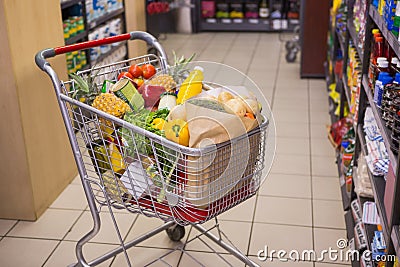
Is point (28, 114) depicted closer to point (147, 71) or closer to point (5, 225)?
point (5, 225)

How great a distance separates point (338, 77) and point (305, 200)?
175 centimetres

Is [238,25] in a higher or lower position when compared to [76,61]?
lower

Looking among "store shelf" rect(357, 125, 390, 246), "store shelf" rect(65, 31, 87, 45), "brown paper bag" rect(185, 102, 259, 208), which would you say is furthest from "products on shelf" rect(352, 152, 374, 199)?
"store shelf" rect(65, 31, 87, 45)

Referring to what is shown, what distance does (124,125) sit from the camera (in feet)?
6.82

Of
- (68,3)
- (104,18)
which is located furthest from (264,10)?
(68,3)

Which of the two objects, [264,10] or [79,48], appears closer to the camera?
[79,48]

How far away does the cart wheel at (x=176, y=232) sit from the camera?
10.2 ft

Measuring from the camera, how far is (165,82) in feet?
7.95

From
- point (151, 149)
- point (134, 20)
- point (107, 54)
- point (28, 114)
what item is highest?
point (151, 149)

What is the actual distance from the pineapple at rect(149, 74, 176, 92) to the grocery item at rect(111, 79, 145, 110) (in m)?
0.14

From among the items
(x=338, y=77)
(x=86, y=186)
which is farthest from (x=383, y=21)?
(x=338, y=77)

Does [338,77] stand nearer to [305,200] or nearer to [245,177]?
[305,200]

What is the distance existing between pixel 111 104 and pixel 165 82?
305 mm

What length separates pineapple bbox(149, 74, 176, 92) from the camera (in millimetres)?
2414
